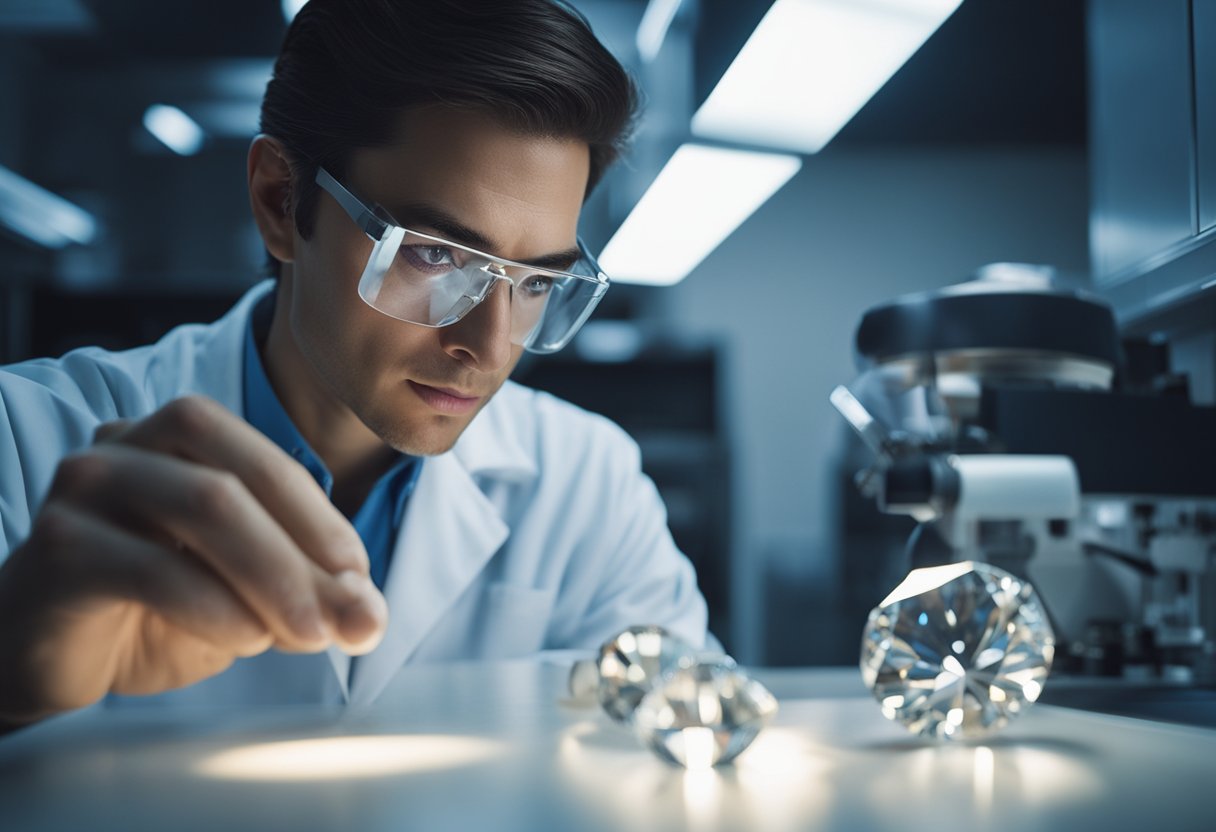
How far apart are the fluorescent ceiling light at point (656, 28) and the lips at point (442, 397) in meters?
1.16

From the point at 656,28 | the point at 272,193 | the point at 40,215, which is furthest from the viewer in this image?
the point at 40,215

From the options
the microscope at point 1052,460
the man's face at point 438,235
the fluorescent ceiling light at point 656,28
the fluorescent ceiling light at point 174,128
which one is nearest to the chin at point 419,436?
the man's face at point 438,235

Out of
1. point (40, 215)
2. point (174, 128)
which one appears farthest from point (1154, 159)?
point (40, 215)

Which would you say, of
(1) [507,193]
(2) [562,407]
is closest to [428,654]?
(2) [562,407]

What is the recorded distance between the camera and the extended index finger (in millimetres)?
505

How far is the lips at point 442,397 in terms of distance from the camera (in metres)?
1.19

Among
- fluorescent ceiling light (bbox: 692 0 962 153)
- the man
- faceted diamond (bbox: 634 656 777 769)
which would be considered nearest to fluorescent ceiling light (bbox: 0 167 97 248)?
the man

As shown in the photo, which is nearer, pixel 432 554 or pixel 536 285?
pixel 536 285

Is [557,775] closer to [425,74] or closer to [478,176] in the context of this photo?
[478,176]

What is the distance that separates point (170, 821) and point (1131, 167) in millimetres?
1362

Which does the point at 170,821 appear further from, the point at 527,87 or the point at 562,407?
the point at 562,407

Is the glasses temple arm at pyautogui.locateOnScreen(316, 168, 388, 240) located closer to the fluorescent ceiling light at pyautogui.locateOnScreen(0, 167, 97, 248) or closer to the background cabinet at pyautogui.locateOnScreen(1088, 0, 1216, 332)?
the background cabinet at pyautogui.locateOnScreen(1088, 0, 1216, 332)

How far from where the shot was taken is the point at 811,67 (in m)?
1.58

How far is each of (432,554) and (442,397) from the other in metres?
0.29
